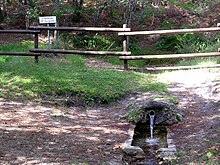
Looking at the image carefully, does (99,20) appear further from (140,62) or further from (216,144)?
(216,144)

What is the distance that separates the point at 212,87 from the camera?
8.38m

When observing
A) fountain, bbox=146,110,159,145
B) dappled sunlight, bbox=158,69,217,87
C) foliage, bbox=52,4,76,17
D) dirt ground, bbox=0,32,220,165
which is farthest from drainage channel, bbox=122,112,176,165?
foliage, bbox=52,4,76,17

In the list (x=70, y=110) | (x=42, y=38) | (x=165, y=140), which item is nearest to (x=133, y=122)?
(x=165, y=140)

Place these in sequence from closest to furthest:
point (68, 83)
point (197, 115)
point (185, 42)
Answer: point (197, 115) < point (68, 83) < point (185, 42)

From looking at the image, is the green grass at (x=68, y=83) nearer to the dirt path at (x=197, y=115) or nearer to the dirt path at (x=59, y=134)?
the dirt path at (x=59, y=134)

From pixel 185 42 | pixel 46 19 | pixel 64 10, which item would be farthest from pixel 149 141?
pixel 64 10

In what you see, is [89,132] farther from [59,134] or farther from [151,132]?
[151,132]

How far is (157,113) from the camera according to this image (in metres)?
6.82

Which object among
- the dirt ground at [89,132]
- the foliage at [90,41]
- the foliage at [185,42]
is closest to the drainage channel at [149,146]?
the dirt ground at [89,132]

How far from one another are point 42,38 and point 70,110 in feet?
29.4

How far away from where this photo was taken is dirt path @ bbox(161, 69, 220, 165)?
17.3 feet

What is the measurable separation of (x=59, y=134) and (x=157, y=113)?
1.78 m

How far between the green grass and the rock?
1.20 m

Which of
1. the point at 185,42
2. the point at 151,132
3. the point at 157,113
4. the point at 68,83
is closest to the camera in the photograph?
the point at 151,132
